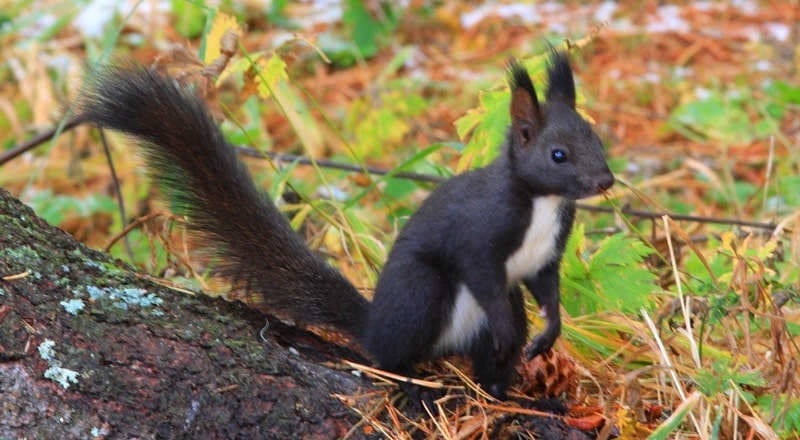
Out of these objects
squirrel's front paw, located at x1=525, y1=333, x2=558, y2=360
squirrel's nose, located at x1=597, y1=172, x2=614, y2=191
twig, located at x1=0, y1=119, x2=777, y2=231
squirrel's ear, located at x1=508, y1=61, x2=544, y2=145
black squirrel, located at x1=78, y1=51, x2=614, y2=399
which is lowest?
twig, located at x1=0, y1=119, x2=777, y2=231

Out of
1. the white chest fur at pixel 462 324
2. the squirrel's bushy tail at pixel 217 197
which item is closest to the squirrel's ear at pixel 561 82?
the white chest fur at pixel 462 324

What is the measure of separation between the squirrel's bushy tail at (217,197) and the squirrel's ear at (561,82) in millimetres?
479

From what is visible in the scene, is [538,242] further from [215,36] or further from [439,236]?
[215,36]

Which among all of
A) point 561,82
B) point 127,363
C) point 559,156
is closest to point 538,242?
point 559,156

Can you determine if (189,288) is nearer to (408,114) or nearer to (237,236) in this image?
(237,236)

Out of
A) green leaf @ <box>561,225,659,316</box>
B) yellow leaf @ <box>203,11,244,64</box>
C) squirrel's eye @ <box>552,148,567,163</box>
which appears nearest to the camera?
squirrel's eye @ <box>552,148,567,163</box>

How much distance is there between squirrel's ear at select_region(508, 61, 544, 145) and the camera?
5.38 feet

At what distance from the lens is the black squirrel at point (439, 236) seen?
1.59 meters

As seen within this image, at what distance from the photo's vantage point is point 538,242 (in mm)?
1656

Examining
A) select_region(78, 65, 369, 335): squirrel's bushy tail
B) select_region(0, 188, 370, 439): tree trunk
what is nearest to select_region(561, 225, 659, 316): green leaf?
select_region(78, 65, 369, 335): squirrel's bushy tail

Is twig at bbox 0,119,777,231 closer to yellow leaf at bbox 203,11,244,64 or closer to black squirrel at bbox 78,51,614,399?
yellow leaf at bbox 203,11,244,64

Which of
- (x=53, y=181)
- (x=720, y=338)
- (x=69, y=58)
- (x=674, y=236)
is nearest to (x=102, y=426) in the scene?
(x=720, y=338)

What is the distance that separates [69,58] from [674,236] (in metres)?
2.84

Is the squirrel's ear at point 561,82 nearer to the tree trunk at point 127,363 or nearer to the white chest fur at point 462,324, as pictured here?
the white chest fur at point 462,324
